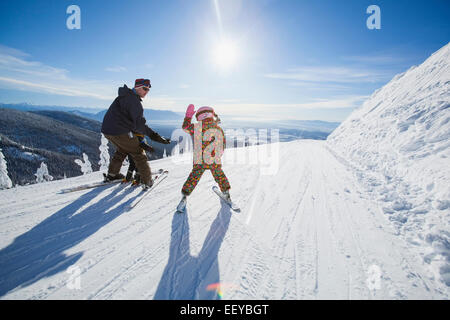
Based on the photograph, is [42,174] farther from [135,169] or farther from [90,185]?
[135,169]

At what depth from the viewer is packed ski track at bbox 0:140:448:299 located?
1842 mm

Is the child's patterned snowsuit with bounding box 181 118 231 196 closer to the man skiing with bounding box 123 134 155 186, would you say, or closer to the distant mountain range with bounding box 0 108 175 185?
the man skiing with bounding box 123 134 155 186

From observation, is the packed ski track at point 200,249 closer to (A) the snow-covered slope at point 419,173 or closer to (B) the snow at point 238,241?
(B) the snow at point 238,241

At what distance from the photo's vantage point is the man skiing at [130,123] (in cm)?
377

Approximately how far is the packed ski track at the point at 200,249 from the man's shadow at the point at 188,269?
10mm

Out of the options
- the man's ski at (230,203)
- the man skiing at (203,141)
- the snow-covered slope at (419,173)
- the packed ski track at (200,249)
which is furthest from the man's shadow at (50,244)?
the snow-covered slope at (419,173)

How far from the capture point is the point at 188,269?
6.86ft

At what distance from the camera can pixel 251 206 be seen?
12.0 feet

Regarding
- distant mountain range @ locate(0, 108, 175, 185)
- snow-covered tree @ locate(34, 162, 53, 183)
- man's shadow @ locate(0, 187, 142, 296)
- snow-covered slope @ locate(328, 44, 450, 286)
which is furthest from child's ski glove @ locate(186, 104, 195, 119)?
distant mountain range @ locate(0, 108, 175, 185)

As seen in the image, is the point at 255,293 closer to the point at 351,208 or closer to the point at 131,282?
the point at 131,282

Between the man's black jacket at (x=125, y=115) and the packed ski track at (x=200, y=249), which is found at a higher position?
the man's black jacket at (x=125, y=115)

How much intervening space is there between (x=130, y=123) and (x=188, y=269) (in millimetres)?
3049

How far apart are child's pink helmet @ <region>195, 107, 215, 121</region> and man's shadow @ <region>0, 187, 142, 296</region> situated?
81.6 inches

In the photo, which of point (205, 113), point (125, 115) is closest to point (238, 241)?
point (205, 113)
